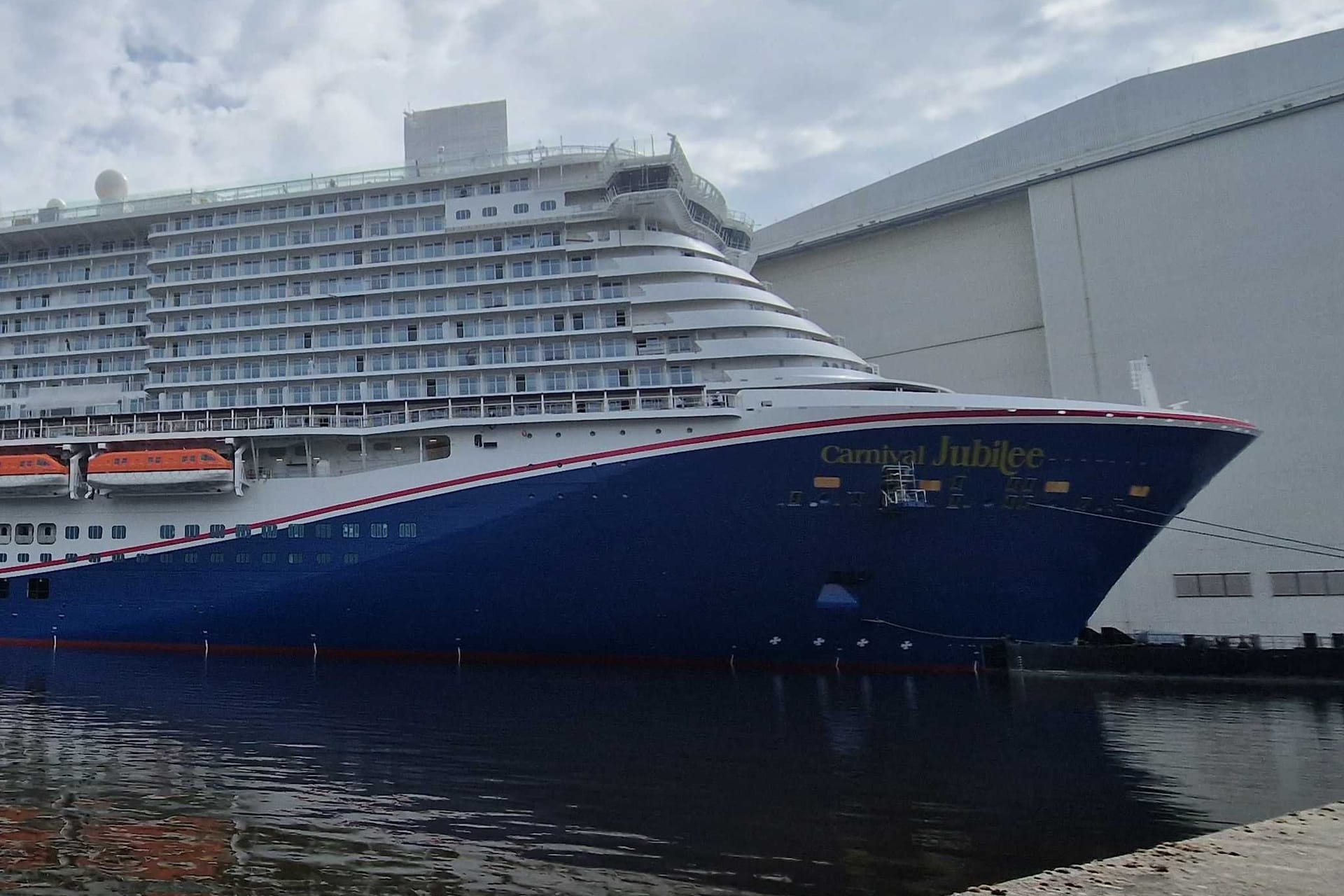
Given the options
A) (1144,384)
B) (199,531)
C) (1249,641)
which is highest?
(1144,384)

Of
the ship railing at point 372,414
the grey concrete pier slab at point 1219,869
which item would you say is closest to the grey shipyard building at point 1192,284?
the ship railing at point 372,414

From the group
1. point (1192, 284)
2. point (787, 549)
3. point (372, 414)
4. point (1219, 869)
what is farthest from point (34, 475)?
point (1192, 284)

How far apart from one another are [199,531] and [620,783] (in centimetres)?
1777

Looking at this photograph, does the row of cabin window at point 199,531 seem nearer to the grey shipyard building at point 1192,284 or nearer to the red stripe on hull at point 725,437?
the red stripe on hull at point 725,437

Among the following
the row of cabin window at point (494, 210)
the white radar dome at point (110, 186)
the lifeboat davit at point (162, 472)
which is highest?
the white radar dome at point (110, 186)

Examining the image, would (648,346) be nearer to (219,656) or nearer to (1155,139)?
(219,656)

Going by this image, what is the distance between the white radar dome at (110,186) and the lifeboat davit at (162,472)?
41.5 ft

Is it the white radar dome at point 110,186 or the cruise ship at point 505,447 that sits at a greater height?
the white radar dome at point 110,186

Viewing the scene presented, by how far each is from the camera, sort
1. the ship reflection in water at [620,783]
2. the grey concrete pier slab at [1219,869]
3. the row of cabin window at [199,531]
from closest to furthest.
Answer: the grey concrete pier slab at [1219,869] → the ship reflection in water at [620,783] → the row of cabin window at [199,531]

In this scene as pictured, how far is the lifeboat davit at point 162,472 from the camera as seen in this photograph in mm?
21938

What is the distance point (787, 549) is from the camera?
18.7 meters

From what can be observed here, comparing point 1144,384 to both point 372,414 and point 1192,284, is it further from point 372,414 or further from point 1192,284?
point 372,414

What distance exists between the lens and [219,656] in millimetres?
22469

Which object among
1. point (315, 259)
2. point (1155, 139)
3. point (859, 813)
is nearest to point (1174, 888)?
point (859, 813)
